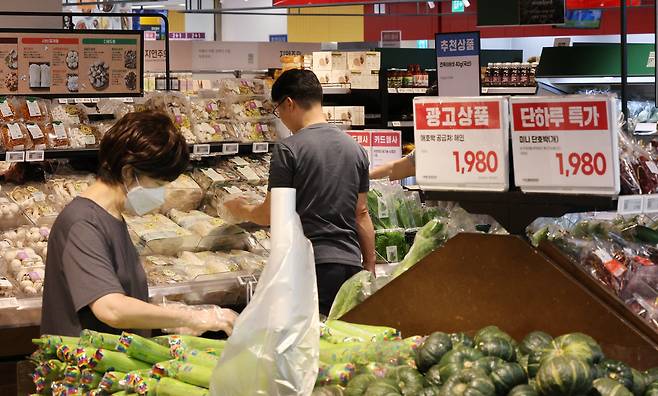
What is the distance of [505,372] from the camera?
2289 millimetres

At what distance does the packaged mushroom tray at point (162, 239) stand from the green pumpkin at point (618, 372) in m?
3.14

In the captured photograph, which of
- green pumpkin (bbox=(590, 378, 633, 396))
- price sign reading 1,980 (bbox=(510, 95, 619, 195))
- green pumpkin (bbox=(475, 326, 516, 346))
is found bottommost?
green pumpkin (bbox=(590, 378, 633, 396))

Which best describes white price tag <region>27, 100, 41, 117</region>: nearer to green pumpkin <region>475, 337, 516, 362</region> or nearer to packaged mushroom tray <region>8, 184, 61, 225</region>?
packaged mushroom tray <region>8, 184, 61, 225</region>

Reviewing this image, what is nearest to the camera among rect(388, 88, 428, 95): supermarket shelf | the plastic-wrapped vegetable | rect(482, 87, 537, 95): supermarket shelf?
the plastic-wrapped vegetable

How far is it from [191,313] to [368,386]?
2.57 ft

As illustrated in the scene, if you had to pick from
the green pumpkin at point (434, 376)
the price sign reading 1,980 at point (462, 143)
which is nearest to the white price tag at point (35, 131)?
the price sign reading 1,980 at point (462, 143)

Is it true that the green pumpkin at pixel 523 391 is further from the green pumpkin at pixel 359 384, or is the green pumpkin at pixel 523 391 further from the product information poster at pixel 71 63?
the product information poster at pixel 71 63

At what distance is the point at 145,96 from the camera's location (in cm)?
655

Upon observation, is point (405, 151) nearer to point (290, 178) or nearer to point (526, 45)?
point (290, 178)

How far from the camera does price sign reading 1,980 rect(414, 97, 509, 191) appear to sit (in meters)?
2.87

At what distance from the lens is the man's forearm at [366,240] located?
185 inches

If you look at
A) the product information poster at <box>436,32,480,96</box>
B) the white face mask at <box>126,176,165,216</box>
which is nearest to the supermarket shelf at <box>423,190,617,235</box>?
the white face mask at <box>126,176,165,216</box>

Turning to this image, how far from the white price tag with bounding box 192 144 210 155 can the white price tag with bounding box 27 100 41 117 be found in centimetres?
95

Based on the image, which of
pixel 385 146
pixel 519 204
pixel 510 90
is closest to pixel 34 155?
pixel 385 146
